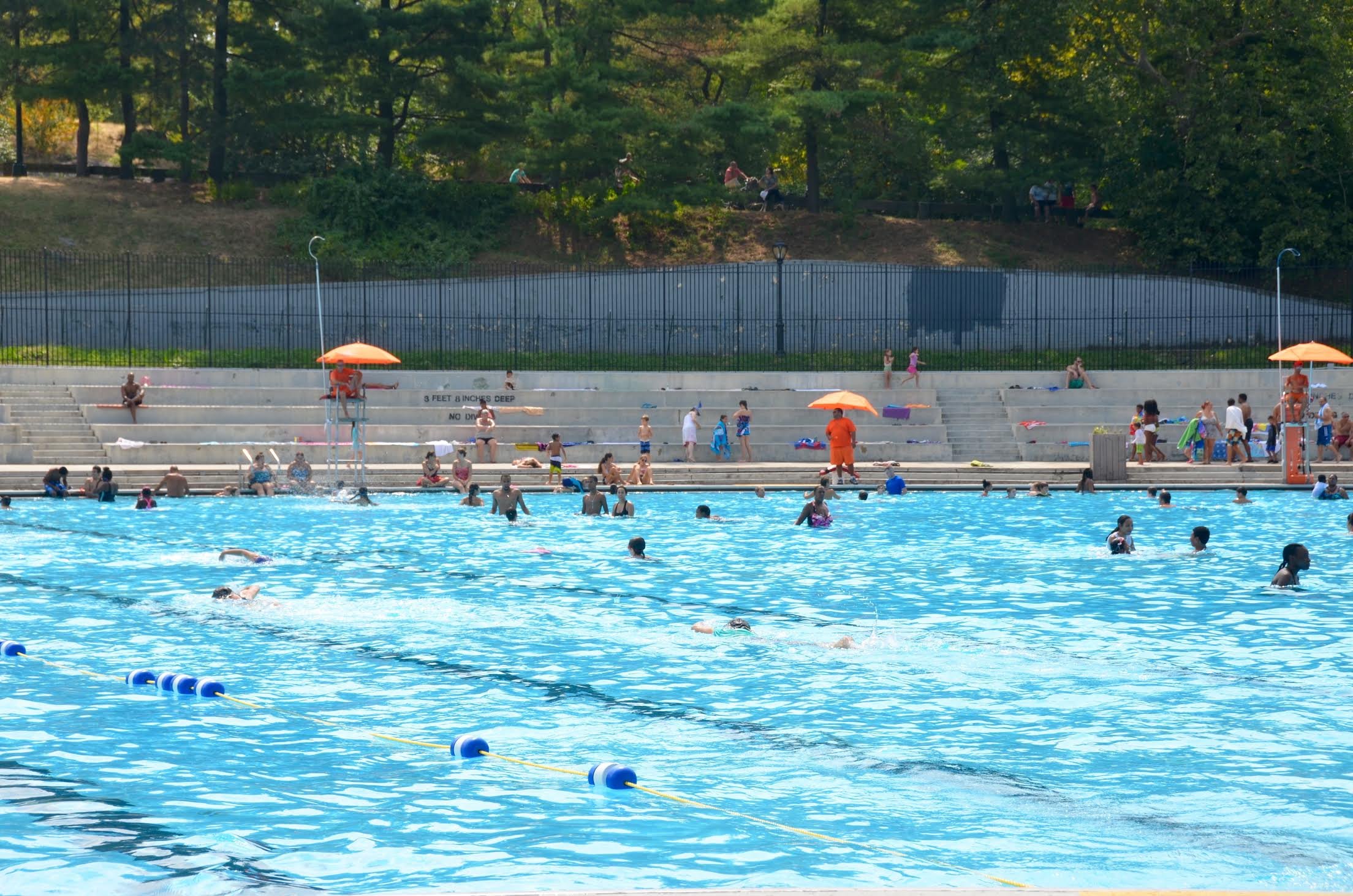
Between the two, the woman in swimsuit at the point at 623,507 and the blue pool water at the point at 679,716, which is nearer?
the blue pool water at the point at 679,716

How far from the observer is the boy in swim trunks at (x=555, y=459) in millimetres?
28078

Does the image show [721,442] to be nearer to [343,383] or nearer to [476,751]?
[343,383]

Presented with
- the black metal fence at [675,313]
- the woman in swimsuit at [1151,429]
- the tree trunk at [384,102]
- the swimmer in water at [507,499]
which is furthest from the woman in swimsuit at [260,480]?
the tree trunk at [384,102]

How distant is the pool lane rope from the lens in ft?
26.0

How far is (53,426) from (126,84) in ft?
62.1

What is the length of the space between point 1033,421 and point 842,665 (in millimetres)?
20821

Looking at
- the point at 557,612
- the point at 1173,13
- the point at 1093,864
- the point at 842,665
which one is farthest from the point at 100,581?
the point at 1173,13

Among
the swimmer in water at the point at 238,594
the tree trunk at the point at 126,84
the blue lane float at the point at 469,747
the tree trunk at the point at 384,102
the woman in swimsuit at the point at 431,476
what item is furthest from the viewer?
the tree trunk at the point at 126,84

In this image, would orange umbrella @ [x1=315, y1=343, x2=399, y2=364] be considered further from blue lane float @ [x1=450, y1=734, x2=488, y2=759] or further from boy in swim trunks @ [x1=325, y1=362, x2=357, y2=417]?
blue lane float @ [x1=450, y1=734, x2=488, y2=759]

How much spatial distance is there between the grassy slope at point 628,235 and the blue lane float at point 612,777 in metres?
35.9

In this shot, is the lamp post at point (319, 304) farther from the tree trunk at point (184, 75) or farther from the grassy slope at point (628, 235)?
the tree trunk at point (184, 75)

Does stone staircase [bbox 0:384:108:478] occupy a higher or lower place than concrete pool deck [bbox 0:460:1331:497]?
higher

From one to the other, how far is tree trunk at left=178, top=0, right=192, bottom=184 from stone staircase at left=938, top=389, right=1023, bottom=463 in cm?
2570

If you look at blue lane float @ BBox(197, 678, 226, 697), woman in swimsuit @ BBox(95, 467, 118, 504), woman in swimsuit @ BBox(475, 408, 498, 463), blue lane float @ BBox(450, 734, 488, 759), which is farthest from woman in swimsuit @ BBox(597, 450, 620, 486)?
blue lane float @ BBox(450, 734, 488, 759)
